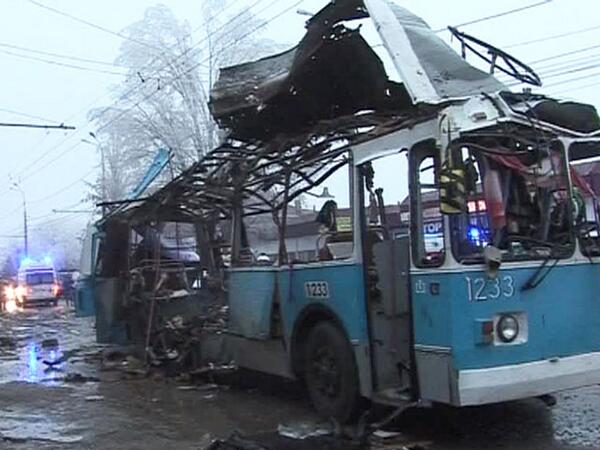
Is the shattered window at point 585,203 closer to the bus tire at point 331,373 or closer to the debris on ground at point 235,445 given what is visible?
the bus tire at point 331,373

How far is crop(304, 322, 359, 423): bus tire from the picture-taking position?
8352 millimetres

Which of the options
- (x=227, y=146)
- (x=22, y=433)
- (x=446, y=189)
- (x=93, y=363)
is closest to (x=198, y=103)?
(x=93, y=363)

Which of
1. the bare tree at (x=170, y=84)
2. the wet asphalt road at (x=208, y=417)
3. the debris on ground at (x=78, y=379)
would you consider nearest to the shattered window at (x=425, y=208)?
the wet asphalt road at (x=208, y=417)

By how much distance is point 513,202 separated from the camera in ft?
24.0

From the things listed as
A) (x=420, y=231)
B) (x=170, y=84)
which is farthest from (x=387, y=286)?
(x=170, y=84)

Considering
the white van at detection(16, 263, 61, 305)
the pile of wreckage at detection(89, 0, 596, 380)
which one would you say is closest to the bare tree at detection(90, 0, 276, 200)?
the white van at detection(16, 263, 61, 305)

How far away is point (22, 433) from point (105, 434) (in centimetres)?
99

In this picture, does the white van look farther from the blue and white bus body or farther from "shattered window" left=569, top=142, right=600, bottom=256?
"shattered window" left=569, top=142, right=600, bottom=256

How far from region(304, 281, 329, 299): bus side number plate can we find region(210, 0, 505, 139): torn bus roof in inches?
75.4

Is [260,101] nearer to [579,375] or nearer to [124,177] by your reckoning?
[579,375]

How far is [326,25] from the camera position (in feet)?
31.1

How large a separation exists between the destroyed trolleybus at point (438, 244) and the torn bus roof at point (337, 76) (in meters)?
0.03

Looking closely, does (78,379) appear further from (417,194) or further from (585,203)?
(585,203)

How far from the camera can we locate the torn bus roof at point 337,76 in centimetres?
797
